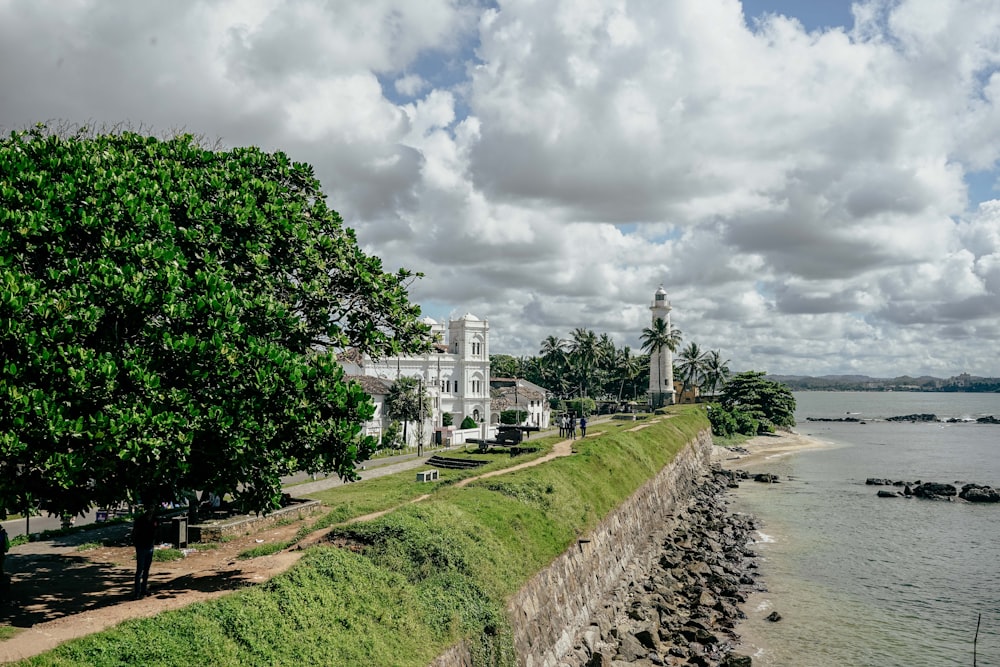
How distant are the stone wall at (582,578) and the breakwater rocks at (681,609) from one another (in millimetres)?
504

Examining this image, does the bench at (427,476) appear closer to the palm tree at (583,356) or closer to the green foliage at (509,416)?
the green foliage at (509,416)

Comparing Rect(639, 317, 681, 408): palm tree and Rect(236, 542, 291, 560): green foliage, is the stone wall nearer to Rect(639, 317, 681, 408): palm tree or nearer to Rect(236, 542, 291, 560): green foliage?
Rect(236, 542, 291, 560): green foliage

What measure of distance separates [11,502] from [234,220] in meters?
7.13

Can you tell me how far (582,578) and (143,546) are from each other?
1625 cm

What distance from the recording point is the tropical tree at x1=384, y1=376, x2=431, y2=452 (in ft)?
203

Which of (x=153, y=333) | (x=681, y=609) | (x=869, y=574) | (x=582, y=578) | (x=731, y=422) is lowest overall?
(x=869, y=574)

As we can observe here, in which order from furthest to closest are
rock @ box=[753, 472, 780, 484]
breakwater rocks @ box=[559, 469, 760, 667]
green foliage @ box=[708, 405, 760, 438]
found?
green foliage @ box=[708, 405, 760, 438]
rock @ box=[753, 472, 780, 484]
breakwater rocks @ box=[559, 469, 760, 667]

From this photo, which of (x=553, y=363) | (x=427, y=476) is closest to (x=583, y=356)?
(x=553, y=363)

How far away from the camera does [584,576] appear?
25.3 metres

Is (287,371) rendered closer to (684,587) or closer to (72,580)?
(72,580)

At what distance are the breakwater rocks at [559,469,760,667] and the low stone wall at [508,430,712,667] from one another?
55cm

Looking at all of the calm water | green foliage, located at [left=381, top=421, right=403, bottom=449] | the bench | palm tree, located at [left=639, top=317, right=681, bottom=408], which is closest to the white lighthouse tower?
palm tree, located at [left=639, top=317, right=681, bottom=408]

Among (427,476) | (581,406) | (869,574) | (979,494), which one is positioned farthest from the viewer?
(581,406)

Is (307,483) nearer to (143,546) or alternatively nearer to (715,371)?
(143,546)
